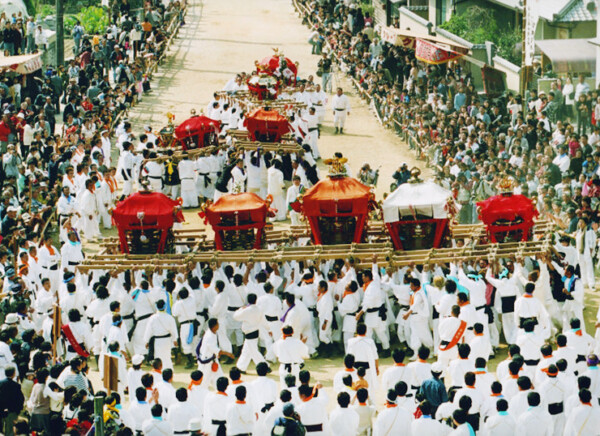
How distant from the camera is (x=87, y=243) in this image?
24.0 meters

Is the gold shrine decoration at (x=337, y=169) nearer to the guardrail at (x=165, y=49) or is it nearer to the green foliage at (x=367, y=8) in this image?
the guardrail at (x=165, y=49)

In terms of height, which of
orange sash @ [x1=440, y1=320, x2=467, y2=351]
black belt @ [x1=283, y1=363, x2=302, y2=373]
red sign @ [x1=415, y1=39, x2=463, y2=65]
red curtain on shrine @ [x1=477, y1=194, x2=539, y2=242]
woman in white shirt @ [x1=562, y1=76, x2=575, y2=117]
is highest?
red sign @ [x1=415, y1=39, x2=463, y2=65]

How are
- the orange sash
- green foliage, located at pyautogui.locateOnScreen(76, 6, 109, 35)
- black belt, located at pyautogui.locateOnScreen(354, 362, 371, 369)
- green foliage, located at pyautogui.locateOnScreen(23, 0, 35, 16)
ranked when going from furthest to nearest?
green foliage, located at pyautogui.locateOnScreen(23, 0, 35, 16) → green foliage, located at pyautogui.locateOnScreen(76, 6, 109, 35) → the orange sash → black belt, located at pyautogui.locateOnScreen(354, 362, 371, 369)

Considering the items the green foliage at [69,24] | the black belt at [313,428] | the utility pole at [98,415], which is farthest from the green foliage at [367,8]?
the utility pole at [98,415]

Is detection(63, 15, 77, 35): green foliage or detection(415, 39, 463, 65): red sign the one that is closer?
detection(415, 39, 463, 65): red sign

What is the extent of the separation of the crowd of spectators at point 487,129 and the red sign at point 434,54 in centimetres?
47

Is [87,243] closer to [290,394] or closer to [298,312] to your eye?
[298,312]

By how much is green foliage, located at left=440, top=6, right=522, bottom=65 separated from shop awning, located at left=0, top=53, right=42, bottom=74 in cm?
1280

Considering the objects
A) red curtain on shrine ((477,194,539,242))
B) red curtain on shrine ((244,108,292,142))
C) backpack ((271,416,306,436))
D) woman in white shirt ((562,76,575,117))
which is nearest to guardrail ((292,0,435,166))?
woman in white shirt ((562,76,575,117))

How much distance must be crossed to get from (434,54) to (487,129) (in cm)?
586

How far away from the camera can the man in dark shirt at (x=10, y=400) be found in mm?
14719

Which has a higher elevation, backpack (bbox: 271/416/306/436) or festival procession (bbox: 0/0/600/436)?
festival procession (bbox: 0/0/600/436)

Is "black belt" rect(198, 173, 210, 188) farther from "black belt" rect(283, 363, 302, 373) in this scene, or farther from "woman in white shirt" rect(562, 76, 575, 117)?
"black belt" rect(283, 363, 302, 373)

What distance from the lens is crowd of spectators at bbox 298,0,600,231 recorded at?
22.9 metres
